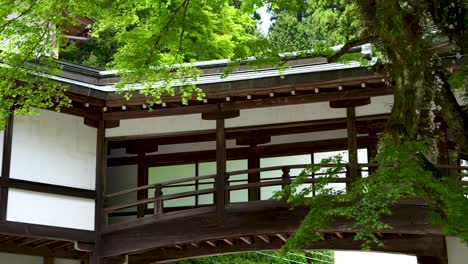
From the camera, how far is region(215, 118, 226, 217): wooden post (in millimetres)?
12500

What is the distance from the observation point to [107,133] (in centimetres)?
1374

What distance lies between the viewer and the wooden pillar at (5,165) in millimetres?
11977

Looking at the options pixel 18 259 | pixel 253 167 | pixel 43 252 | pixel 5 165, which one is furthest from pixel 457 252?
pixel 18 259

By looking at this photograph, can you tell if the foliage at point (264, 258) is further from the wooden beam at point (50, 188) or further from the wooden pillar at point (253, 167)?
the wooden beam at point (50, 188)

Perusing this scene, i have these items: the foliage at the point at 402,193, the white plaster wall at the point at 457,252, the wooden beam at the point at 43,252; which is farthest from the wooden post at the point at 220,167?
the foliage at the point at 402,193

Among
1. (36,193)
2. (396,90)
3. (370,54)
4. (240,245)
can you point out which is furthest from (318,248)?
(396,90)

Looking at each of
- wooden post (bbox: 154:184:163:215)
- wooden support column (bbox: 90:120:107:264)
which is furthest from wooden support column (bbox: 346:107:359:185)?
wooden support column (bbox: 90:120:107:264)

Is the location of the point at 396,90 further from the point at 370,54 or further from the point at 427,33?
the point at 370,54

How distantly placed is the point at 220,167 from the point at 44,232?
3.41 m

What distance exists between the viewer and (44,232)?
1250 centimetres

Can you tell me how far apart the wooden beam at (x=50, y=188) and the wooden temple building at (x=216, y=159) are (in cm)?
2

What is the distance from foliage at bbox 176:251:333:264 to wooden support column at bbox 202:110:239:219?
19.9ft

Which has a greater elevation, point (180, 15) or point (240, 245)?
point (180, 15)

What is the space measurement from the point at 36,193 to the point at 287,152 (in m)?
5.14
